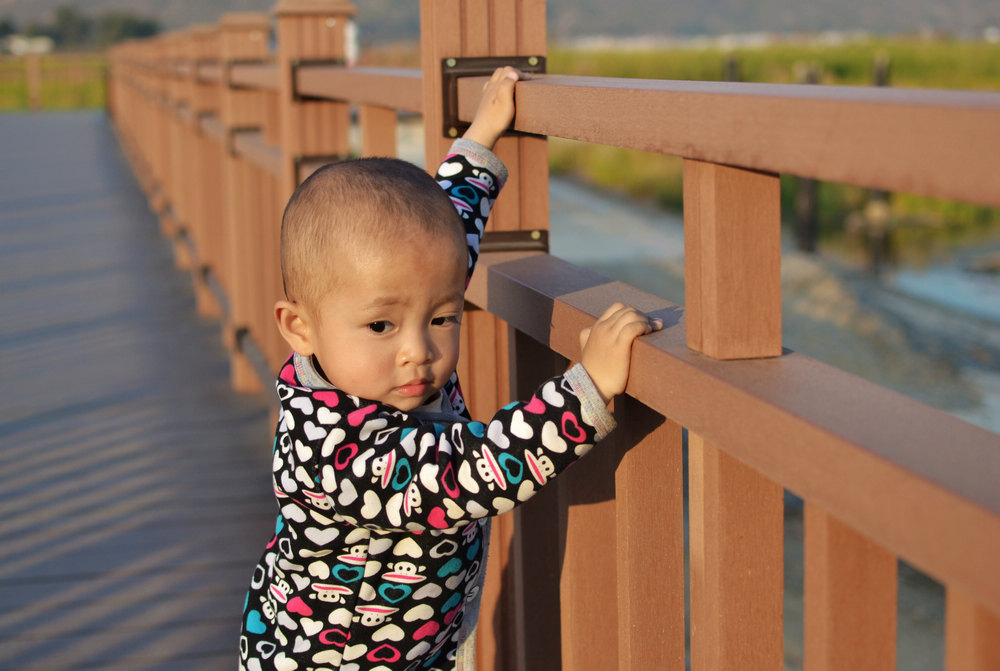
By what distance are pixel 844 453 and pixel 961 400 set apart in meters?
7.21

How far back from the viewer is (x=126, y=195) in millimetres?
13500

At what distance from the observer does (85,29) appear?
134 metres

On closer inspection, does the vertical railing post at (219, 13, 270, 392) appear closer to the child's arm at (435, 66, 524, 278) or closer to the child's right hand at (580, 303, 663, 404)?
the child's arm at (435, 66, 524, 278)

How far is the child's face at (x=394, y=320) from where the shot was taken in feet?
5.13

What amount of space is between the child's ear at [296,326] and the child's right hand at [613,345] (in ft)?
1.38

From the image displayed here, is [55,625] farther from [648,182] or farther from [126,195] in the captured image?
[648,182]

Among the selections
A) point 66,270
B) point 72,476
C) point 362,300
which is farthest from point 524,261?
point 66,270

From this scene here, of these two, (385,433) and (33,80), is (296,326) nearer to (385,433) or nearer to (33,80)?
(385,433)

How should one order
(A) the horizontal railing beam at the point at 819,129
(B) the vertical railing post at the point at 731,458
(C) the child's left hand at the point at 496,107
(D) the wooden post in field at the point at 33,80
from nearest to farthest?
(A) the horizontal railing beam at the point at 819,129 → (B) the vertical railing post at the point at 731,458 → (C) the child's left hand at the point at 496,107 → (D) the wooden post in field at the point at 33,80

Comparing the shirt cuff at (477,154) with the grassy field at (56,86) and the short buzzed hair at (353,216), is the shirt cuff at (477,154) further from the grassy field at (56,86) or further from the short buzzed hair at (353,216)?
the grassy field at (56,86)

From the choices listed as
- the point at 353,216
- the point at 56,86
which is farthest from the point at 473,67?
the point at 56,86

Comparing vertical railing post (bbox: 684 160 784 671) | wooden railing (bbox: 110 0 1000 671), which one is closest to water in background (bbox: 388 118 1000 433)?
wooden railing (bbox: 110 0 1000 671)

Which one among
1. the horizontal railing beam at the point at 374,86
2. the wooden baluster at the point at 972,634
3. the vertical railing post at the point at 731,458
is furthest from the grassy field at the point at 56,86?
the wooden baluster at the point at 972,634

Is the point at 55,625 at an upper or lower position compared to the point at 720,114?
lower
